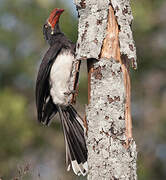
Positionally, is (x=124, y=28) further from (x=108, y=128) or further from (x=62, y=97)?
(x=62, y=97)

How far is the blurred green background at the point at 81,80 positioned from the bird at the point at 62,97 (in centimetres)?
422

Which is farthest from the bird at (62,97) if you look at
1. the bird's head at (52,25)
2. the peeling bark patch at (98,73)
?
the peeling bark patch at (98,73)

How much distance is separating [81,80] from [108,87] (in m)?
6.60

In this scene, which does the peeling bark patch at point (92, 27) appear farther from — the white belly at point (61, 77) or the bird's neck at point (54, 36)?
the bird's neck at point (54, 36)

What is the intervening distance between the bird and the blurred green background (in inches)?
166

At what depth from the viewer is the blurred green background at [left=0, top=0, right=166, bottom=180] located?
38.7 ft

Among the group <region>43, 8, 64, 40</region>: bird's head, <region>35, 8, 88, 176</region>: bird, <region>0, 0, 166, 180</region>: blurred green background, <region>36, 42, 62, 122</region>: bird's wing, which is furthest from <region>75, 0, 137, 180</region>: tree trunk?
<region>0, 0, 166, 180</region>: blurred green background

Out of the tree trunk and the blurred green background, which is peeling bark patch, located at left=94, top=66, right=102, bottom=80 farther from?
the blurred green background

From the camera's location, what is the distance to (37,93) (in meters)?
6.21

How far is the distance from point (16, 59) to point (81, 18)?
8.59 m

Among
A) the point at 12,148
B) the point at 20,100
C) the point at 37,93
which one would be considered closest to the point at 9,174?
the point at 12,148

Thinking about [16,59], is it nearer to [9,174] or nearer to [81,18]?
[9,174]

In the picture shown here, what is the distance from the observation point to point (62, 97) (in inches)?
251

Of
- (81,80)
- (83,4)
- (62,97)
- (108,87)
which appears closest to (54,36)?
(62,97)
